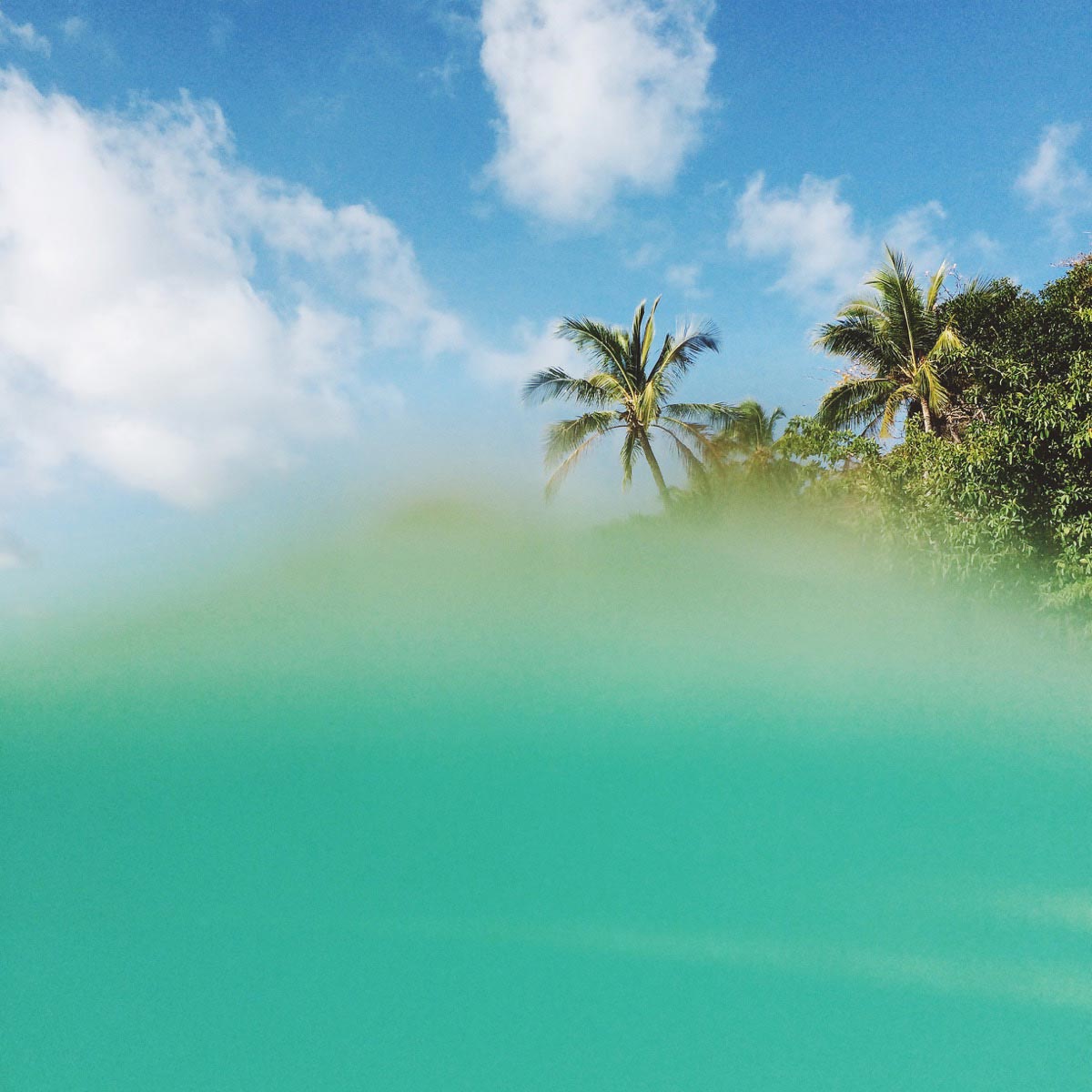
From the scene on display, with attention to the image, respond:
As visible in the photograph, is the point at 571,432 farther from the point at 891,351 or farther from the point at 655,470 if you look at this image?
the point at 891,351

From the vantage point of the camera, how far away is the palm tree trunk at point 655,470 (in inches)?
570

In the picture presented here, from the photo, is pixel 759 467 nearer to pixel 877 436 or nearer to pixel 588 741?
pixel 877 436

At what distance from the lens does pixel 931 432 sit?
37.0ft

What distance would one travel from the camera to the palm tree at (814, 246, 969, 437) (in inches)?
530

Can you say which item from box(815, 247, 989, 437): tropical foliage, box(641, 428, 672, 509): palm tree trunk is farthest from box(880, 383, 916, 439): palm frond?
box(641, 428, 672, 509): palm tree trunk

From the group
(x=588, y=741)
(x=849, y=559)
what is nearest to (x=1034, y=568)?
(x=849, y=559)

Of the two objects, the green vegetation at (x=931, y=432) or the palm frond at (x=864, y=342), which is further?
the palm frond at (x=864, y=342)

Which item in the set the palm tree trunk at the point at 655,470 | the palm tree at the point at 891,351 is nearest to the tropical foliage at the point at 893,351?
the palm tree at the point at 891,351

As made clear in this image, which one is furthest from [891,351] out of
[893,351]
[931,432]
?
[931,432]

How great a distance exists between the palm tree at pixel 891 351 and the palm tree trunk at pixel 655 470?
391cm

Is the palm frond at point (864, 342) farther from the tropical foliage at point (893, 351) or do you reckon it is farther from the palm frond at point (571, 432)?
the palm frond at point (571, 432)

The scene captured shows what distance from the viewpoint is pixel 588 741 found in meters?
5.62

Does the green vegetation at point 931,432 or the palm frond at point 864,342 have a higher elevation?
the palm frond at point 864,342

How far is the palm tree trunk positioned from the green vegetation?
1.5 inches
